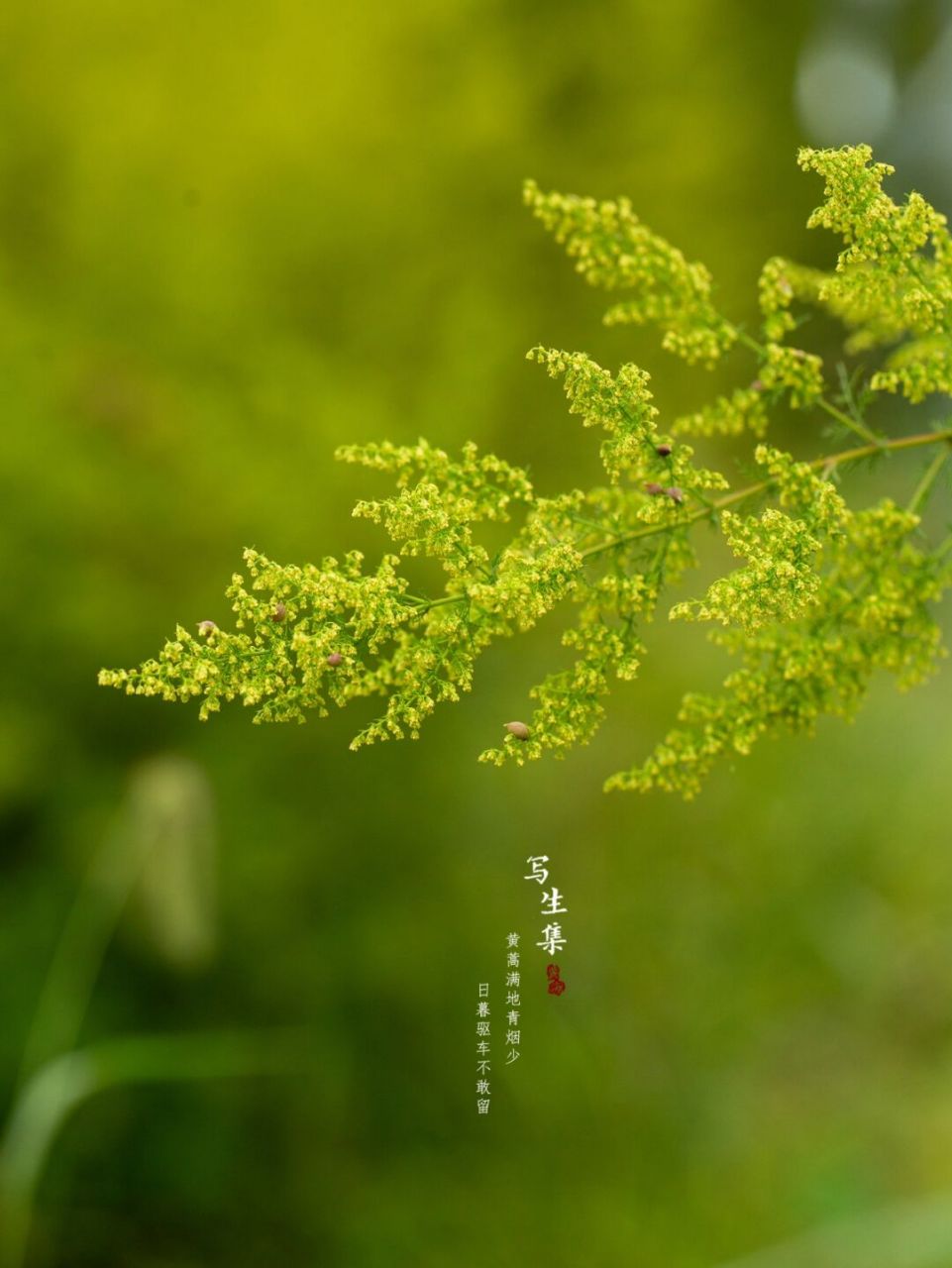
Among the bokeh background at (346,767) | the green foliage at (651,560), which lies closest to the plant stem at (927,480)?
the green foliage at (651,560)

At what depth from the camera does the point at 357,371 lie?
83 centimetres

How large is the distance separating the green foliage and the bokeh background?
1.19 feet

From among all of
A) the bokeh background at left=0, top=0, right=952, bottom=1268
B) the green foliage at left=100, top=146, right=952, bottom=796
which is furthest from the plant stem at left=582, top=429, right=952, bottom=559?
the bokeh background at left=0, top=0, right=952, bottom=1268

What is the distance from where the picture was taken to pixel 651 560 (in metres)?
0.44

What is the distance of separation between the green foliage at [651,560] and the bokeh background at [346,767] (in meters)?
0.36

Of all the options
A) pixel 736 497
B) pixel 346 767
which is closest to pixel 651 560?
pixel 736 497

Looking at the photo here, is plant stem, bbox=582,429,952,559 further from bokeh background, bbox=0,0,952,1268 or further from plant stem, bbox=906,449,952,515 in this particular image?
bokeh background, bbox=0,0,952,1268

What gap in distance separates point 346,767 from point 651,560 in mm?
443

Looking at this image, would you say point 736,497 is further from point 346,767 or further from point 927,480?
point 346,767

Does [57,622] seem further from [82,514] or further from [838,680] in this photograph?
[838,680]

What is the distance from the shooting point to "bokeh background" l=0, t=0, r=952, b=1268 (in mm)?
781

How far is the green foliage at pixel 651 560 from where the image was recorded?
381 mm

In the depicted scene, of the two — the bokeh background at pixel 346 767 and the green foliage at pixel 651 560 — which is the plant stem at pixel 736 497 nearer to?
the green foliage at pixel 651 560

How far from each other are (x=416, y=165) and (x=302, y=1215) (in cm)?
79
